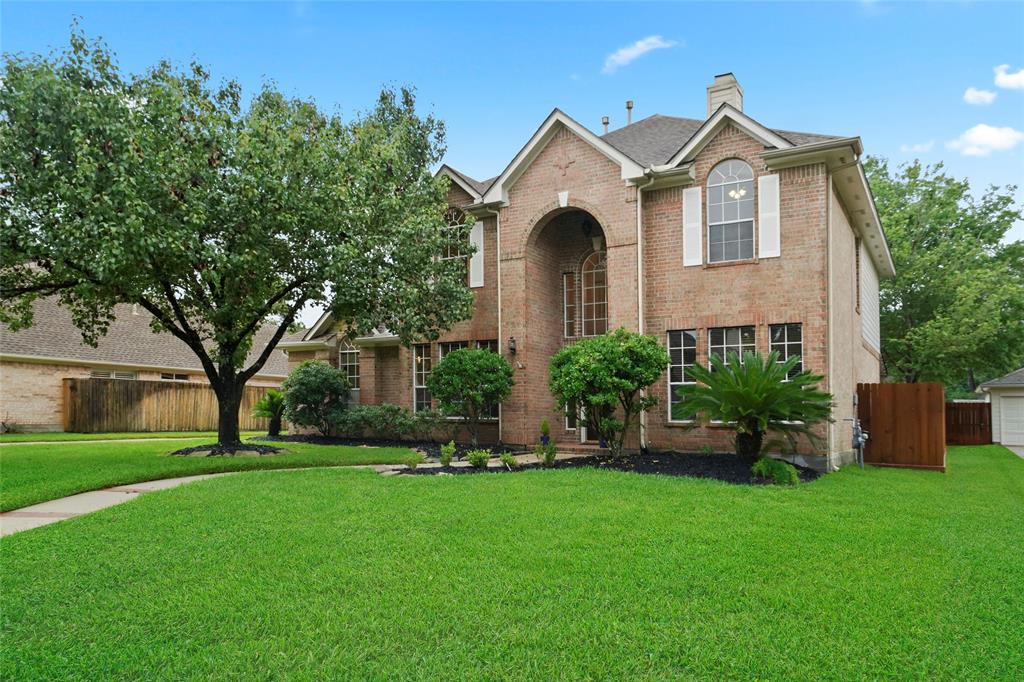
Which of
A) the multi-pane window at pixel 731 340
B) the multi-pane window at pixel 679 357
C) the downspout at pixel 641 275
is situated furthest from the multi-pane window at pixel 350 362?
the multi-pane window at pixel 731 340

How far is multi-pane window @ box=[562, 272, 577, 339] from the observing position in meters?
17.0

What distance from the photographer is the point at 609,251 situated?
14664 millimetres

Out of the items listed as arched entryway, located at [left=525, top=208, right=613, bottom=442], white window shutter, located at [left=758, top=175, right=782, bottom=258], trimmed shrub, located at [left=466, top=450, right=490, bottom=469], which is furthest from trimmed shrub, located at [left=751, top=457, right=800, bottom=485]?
arched entryway, located at [left=525, top=208, right=613, bottom=442]

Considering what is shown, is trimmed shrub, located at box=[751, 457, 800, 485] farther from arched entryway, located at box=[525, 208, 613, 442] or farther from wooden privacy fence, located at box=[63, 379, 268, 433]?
wooden privacy fence, located at box=[63, 379, 268, 433]

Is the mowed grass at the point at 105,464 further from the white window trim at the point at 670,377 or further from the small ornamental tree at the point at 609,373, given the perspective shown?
the white window trim at the point at 670,377

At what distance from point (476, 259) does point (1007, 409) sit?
887 inches

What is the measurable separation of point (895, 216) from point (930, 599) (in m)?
27.9

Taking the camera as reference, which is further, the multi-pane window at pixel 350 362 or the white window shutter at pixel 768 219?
the multi-pane window at pixel 350 362

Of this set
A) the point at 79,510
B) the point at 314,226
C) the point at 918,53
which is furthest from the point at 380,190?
the point at 918,53

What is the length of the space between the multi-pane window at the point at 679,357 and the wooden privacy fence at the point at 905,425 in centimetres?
405

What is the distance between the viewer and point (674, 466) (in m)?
11.4

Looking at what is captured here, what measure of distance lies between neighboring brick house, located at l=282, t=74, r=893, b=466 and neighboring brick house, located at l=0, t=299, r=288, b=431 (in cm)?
1258

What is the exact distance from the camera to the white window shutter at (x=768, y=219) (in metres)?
13.0

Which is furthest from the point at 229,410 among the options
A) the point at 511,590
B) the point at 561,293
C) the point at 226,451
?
the point at 511,590
